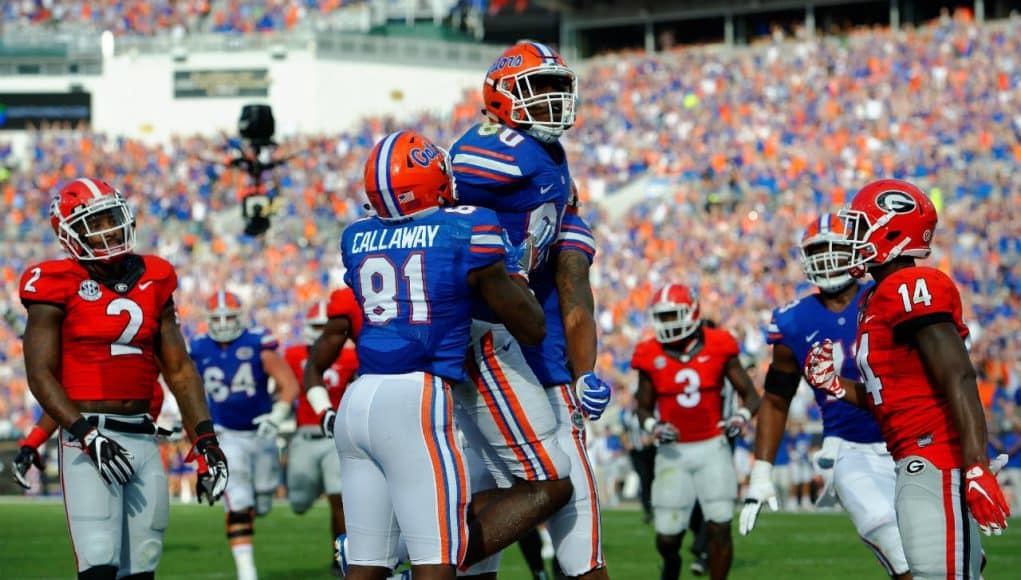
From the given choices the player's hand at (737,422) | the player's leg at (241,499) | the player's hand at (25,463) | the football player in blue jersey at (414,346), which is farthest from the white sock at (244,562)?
the football player in blue jersey at (414,346)

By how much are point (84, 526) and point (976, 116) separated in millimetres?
21776

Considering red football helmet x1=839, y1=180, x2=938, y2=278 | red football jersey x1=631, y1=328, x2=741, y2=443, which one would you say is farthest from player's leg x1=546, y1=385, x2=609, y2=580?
red football jersey x1=631, y1=328, x2=741, y2=443

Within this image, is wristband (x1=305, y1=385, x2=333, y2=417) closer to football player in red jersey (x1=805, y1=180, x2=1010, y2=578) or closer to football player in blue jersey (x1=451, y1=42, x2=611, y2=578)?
football player in blue jersey (x1=451, y1=42, x2=611, y2=578)

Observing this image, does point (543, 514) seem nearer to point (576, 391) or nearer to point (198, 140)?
point (576, 391)

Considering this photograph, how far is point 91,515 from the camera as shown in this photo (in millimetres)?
6469

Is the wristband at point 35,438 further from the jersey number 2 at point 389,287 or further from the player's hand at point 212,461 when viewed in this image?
the jersey number 2 at point 389,287

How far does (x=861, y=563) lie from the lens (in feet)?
39.2

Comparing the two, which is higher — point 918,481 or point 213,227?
point 213,227

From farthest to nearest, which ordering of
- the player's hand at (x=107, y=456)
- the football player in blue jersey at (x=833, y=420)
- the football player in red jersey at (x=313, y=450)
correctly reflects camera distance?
the football player in red jersey at (x=313, y=450), the football player in blue jersey at (x=833, y=420), the player's hand at (x=107, y=456)

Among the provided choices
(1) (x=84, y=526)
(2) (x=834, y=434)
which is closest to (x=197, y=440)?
(1) (x=84, y=526)

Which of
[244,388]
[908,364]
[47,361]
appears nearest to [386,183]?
[47,361]

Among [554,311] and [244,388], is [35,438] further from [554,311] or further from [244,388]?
[244,388]

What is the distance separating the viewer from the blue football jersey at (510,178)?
20.4ft

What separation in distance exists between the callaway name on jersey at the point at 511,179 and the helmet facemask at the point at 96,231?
1543mm
